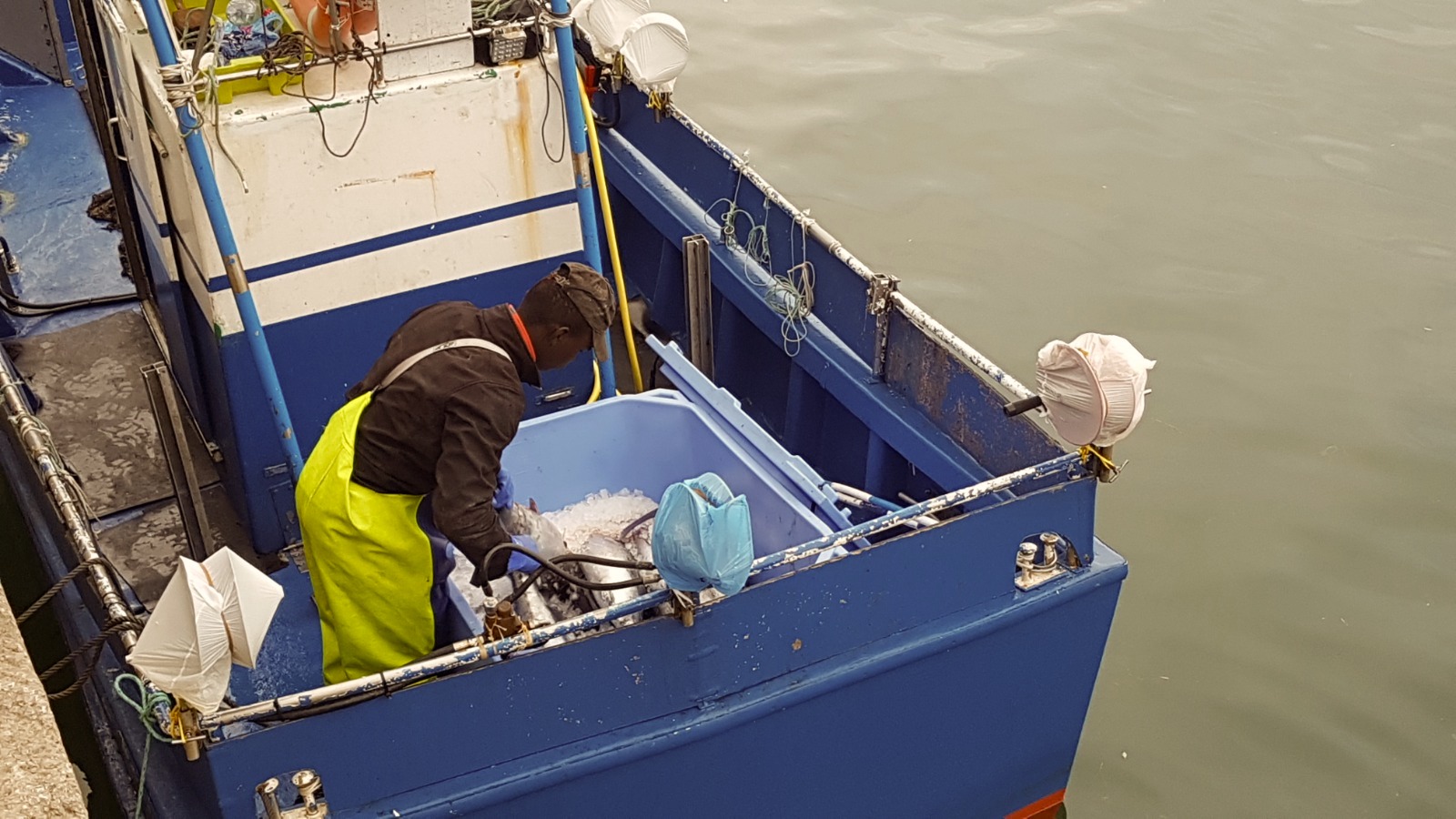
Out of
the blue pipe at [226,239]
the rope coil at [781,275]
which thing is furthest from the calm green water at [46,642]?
the rope coil at [781,275]

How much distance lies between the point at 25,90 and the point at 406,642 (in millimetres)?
4933

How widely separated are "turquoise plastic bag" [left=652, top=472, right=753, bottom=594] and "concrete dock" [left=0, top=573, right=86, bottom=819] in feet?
3.77

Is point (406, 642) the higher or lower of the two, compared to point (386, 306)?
lower

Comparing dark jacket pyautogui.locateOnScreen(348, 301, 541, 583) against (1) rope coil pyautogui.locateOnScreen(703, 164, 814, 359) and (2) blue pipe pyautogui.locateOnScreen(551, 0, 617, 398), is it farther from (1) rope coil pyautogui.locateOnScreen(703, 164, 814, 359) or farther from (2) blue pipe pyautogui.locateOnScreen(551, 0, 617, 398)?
(1) rope coil pyautogui.locateOnScreen(703, 164, 814, 359)

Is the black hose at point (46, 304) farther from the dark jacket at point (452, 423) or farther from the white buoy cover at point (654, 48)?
the dark jacket at point (452, 423)

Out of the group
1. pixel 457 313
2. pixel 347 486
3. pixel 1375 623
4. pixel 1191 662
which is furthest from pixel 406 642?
pixel 1375 623

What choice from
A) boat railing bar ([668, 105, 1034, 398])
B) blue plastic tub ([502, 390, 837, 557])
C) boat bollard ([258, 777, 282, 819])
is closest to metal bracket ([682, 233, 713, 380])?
boat railing bar ([668, 105, 1034, 398])

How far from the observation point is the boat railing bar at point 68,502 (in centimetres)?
289

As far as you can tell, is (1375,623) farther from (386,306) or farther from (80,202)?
(80,202)

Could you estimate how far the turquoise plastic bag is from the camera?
103 inches

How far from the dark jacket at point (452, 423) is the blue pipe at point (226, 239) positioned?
798 mm

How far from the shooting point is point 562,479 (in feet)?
13.3

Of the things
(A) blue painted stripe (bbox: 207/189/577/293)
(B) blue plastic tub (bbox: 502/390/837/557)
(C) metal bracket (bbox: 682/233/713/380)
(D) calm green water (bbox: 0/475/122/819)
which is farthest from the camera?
(C) metal bracket (bbox: 682/233/713/380)

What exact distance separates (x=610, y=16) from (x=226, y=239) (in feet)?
6.07
